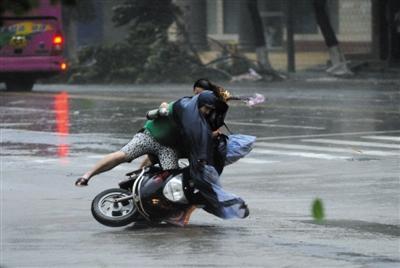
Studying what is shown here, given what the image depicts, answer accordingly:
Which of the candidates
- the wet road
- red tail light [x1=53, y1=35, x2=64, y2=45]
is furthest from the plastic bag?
red tail light [x1=53, y1=35, x2=64, y2=45]

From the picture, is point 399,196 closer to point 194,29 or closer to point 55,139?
point 55,139

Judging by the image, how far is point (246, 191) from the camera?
12391 mm

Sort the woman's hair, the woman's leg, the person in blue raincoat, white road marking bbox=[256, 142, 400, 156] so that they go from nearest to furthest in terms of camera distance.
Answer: the person in blue raincoat < the woman's hair < the woman's leg < white road marking bbox=[256, 142, 400, 156]

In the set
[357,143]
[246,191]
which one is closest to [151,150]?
[246,191]

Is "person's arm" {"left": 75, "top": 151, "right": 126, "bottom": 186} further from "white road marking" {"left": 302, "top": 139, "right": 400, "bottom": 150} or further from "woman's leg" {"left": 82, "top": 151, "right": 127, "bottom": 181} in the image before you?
"white road marking" {"left": 302, "top": 139, "right": 400, "bottom": 150}

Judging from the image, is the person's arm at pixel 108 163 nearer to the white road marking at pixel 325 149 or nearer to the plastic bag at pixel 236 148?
the plastic bag at pixel 236 148

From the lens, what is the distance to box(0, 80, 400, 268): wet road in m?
8.78

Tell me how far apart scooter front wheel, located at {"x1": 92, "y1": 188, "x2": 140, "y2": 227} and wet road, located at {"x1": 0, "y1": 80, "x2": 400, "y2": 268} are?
0.31 feet

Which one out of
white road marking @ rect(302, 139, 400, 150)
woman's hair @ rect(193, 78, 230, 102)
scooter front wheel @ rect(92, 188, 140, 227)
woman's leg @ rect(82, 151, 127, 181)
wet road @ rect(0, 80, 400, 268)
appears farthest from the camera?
white road marking @ rect(302, 139, 400, 150)

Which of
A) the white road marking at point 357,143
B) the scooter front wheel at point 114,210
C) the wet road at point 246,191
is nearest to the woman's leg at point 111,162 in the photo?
the scooter front wheel at point 114,210

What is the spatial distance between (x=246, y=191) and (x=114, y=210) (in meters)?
2.58

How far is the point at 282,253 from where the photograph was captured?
8.73 metres

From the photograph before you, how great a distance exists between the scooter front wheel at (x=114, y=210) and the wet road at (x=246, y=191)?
0.10 metres

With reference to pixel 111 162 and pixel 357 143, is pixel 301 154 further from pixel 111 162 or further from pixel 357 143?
pixel 111 162
